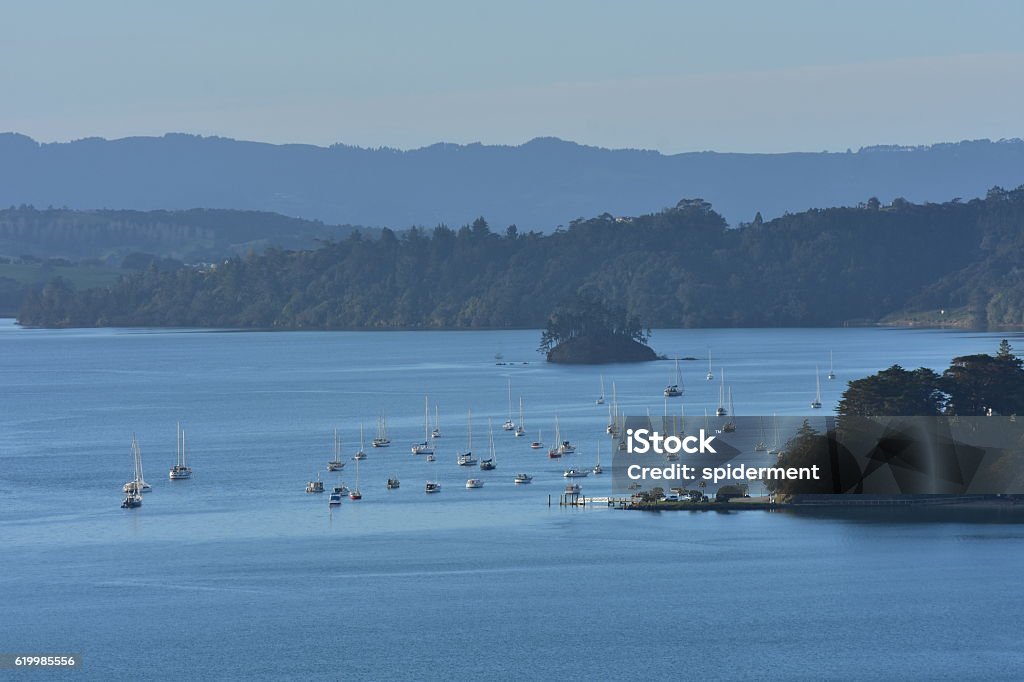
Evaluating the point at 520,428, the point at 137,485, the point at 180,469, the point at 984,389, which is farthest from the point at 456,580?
the point at 520,428

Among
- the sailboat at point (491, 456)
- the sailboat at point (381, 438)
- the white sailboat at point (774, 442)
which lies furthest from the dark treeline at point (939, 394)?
the sailboat at point (381, 438)

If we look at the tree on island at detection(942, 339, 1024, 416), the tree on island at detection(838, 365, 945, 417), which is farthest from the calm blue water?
the tree on island at detection(942, 339, 1024, 416)

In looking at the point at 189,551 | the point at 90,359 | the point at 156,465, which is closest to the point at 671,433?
the point at 156,465

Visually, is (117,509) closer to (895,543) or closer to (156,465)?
(156,465)

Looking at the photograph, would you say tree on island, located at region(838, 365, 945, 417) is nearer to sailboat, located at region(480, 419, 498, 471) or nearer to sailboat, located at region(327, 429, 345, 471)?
sailboat, located at region(480, 419, 498, 471)

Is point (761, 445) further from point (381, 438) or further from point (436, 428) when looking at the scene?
point (436, 428)

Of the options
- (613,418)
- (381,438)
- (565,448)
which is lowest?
(565,448)
